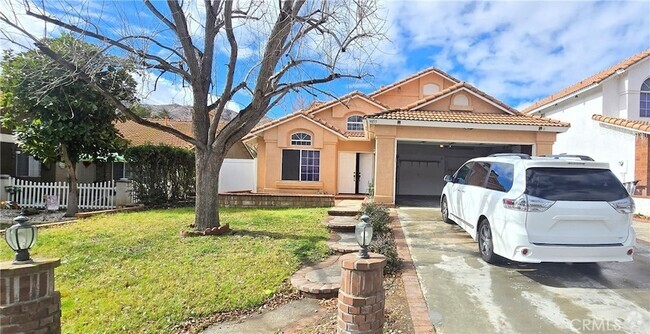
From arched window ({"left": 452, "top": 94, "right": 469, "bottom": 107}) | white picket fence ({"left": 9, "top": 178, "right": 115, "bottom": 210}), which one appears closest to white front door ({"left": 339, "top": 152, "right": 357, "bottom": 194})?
arched window ({"left": 452, "top": 94, "right": 469, "bottom": 107})

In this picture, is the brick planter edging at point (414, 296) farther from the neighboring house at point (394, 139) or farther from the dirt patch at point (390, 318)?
the neighboring house at point (394, 139)

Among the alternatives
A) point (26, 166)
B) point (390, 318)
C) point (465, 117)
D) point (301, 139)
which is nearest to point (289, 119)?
point (301, 139)

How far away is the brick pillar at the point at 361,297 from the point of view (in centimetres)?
343

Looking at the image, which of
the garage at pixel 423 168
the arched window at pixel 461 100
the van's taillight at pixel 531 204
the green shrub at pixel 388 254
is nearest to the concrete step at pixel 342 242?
the green shrub at pixel 388 254

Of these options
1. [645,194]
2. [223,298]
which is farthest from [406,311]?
[645,194]

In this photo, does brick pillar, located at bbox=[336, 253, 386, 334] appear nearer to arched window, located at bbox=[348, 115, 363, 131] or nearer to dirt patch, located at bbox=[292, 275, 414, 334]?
dirt patch, located at bbox=[292, 275, 414, 334]

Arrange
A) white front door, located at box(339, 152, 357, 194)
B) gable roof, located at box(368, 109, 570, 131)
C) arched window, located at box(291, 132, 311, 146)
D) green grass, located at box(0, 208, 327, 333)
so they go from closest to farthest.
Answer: green grass, located at box(0, 208, 327, 333)
gable roof, located at box(368, 109, 570, 131)
arched window, located at box(291, 132, 311, 146)
white front door, located at box(339, 152, 357, 194)

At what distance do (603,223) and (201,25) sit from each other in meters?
8.54

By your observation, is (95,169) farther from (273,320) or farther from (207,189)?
(273,320)

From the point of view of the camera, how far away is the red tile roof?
12.4 m

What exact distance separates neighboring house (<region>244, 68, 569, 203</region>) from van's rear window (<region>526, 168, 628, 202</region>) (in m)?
7.41

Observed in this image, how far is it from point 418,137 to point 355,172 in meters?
6.37

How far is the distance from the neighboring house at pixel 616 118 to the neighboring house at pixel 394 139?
4.17 metres

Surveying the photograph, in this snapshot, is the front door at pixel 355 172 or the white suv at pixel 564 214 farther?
the front door at pixel 355 172
